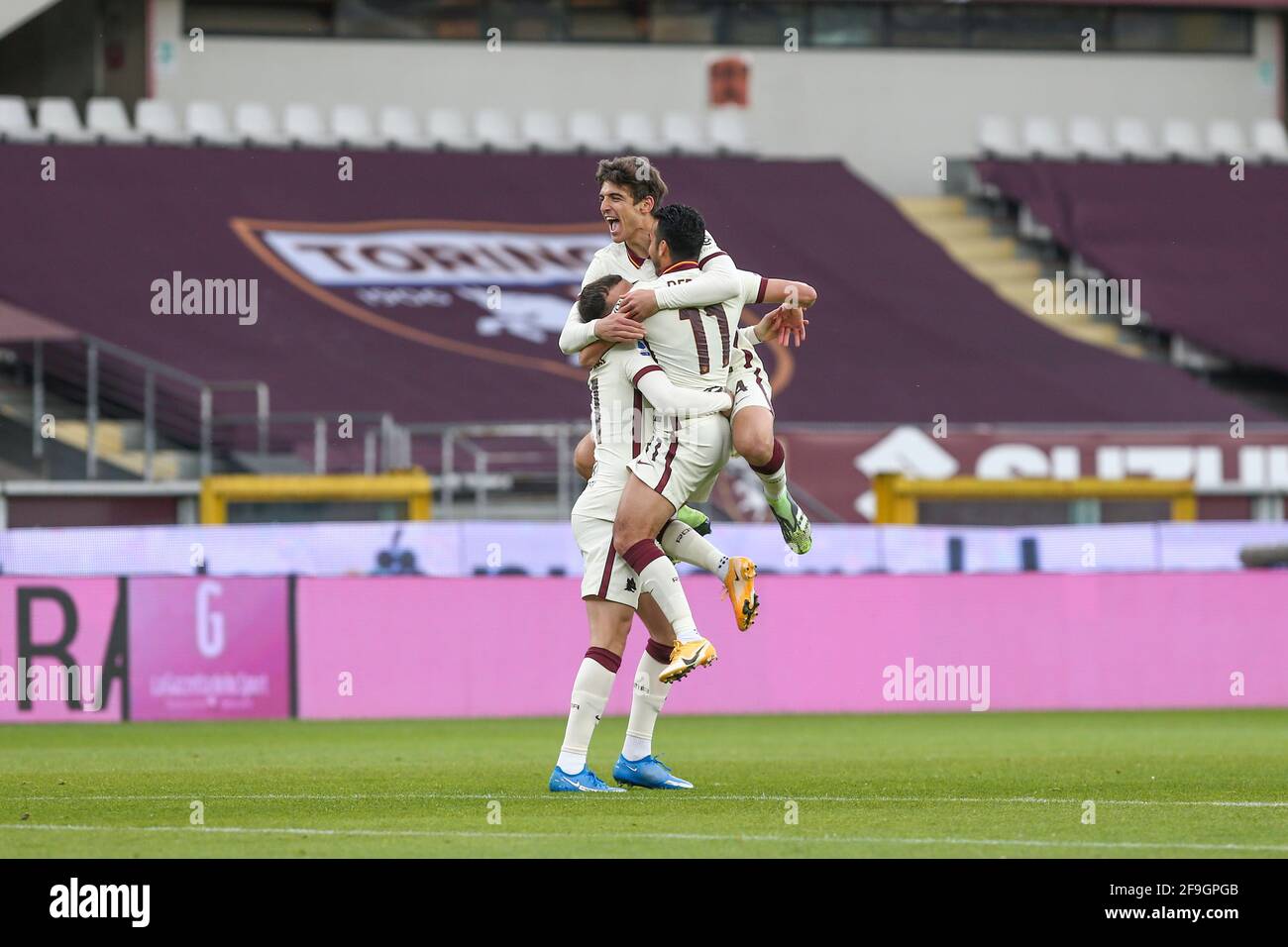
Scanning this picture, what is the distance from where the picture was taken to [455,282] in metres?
27.8

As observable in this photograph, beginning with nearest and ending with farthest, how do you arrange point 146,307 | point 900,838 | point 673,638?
1. point 900,838
2. point 673,638
3. point 146,307

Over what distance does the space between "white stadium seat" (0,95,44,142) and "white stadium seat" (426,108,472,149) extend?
5591 millimetres

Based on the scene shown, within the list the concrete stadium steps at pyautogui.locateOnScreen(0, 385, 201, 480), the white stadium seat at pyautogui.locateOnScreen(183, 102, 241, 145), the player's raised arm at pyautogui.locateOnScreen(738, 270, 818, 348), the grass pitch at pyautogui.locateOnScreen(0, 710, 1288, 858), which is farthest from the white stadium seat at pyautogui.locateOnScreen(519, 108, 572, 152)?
the player's raised arm at pyautogui.locateOnScreen(738, 270, 818, 348)

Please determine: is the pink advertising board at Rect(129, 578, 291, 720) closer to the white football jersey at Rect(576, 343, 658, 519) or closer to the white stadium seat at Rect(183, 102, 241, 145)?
the white football jersey at Rect(576, 343, 658, 519)

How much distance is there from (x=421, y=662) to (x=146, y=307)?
33.7 feet

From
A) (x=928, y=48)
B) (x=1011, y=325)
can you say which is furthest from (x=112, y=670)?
(x=928, y=48)

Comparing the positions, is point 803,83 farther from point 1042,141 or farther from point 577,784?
point 577,784

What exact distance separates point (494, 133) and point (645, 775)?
76.7 feet

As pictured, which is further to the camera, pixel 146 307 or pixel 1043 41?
pixel 1043 41

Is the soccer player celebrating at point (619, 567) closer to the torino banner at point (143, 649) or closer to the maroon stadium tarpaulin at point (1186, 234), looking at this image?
the torino banner at point (143, 649)

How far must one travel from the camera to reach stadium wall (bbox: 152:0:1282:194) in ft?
108

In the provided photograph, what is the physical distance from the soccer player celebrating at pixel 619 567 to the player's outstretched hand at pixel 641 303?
19 cm

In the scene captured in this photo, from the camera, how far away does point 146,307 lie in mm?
25391
